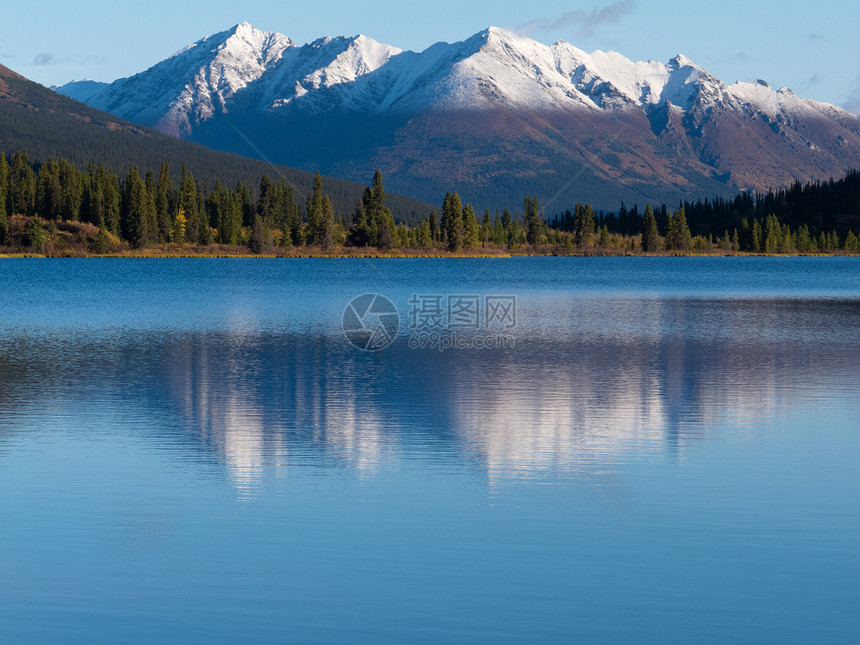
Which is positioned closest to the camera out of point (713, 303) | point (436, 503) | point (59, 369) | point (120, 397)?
point (436, 503)

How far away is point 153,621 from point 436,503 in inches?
245

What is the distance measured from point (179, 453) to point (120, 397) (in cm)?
868

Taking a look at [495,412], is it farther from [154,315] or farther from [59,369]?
[154,315]

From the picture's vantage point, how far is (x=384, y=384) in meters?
33.2

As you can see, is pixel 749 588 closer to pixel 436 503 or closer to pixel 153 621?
pixel 436 503

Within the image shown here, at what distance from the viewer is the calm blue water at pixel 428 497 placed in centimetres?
1289

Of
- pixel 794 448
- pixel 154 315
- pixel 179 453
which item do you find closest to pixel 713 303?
pixel 154 315

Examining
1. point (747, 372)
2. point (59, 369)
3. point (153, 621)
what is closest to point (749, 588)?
point (153, 621)

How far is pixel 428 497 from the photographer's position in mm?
18094

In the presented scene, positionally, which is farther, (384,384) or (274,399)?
(384,384)

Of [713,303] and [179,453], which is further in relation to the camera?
[713,303]

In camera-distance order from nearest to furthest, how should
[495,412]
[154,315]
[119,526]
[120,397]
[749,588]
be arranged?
1. [749,588]
2. [119,526]
3. [495,412]
4. [120,397]
5. [154,315]

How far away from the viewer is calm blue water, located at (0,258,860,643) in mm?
12891

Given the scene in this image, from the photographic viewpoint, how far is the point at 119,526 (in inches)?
643
